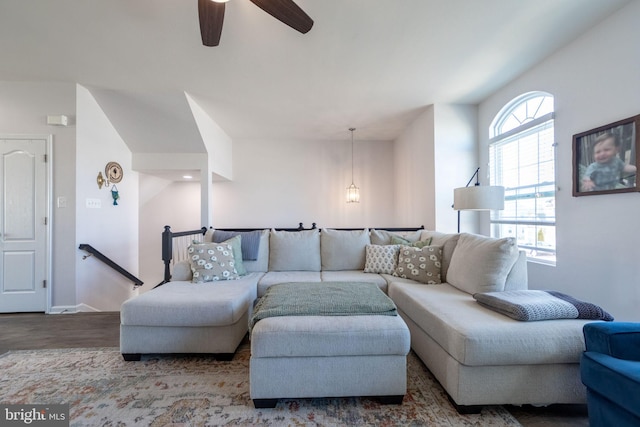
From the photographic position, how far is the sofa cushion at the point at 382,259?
118 inches

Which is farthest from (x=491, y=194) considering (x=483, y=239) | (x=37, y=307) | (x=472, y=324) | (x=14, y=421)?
(x=37, y=307)

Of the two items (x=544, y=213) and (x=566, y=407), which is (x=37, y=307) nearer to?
(x=566, y=407)

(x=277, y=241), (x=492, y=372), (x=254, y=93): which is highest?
(x=254, y=93)

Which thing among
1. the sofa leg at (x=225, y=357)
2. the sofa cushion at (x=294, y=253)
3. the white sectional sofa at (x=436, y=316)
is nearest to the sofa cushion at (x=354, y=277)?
the white sectional sofa at (x=436, y=316)

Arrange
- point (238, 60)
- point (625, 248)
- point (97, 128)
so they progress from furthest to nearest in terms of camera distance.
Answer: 1. point (97, 128)
2. point (238, 60)
3. point (625, 248)

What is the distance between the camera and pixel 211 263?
8.93ft

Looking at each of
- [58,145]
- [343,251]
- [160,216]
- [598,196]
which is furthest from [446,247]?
[160,216]

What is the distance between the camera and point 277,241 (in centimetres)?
332

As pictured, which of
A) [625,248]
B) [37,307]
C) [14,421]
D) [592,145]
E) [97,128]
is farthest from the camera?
[97,128]

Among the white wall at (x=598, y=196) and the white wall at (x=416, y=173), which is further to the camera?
the white wall at (x=416, y=173)

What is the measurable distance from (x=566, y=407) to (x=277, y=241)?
8.90 feet

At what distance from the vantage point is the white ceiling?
2.10 metres

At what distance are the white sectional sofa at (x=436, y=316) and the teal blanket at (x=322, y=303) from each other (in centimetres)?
35

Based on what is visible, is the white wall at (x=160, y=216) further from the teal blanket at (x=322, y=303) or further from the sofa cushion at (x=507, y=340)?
the sofa cushion at (x=507, y=340)
